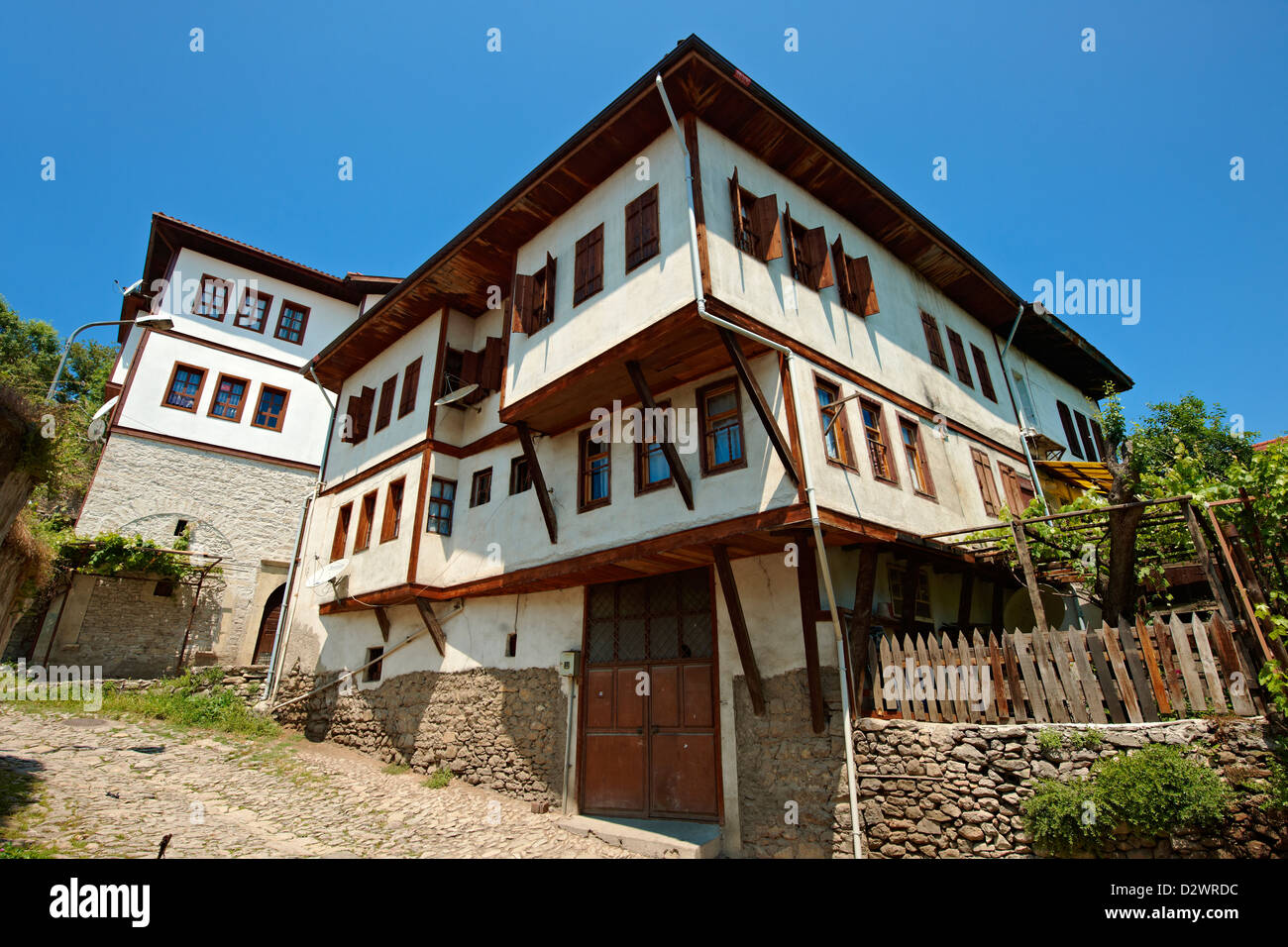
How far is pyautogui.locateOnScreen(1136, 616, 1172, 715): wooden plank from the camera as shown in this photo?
6.62 m

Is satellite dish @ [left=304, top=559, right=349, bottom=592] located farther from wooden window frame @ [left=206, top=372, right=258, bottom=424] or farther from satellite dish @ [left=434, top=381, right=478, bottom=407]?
wooden window frame @ [left=206, top=372, right=258, bottom=424]

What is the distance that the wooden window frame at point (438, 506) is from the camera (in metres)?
13.8

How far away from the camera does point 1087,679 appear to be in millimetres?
7074

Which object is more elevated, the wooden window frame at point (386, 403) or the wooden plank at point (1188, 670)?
the wooden window frame at point (386, 403)

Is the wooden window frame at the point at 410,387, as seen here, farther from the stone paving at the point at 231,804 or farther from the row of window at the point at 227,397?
the row of window at the point at 227,397

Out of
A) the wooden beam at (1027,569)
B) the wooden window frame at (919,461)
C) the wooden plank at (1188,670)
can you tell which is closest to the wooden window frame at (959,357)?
the wooden window frame at (919,461)

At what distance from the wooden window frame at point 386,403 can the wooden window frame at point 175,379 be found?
8.75m

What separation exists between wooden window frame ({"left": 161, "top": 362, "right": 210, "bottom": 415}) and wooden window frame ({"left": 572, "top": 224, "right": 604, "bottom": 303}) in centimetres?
1662

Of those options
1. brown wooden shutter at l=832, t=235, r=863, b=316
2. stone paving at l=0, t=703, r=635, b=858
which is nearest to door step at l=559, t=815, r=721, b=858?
stone paving at l=0, t=703, r=635, b=858

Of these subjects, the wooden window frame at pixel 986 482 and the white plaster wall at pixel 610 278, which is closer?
the white plaster wall at pixel 610 278

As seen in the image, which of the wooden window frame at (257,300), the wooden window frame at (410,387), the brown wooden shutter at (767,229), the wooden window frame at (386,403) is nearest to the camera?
the brown wooden shutter at (767,229)

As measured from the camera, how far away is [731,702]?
912 cm

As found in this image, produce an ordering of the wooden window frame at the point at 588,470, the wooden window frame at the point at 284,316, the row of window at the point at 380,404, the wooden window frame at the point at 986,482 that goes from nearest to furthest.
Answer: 1. the wooden window frame at the point at 588,470
2. the wooden window frame at the point at 986,482
3. the row of window at the point at 380,404
4. the wooden window frame at the point at 284,316

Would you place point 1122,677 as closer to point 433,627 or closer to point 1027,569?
point 1027,569
